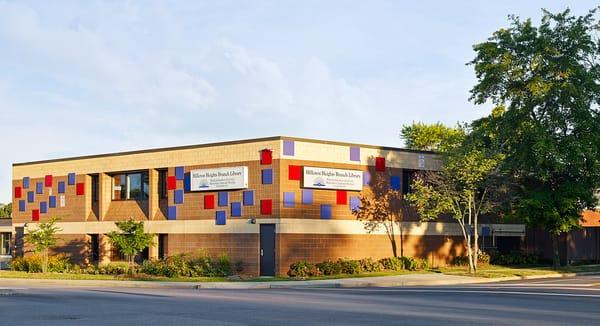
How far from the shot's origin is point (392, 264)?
41344mm

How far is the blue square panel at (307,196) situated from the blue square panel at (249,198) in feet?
8.09

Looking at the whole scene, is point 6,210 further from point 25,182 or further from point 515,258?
point 515,258

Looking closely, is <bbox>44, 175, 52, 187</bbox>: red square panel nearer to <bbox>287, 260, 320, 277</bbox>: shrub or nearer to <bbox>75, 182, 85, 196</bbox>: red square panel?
<bbox>75, 182, 85, 196</bbox>: red square panel

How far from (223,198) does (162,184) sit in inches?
224

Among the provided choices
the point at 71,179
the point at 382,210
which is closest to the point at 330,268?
the point at 382,210

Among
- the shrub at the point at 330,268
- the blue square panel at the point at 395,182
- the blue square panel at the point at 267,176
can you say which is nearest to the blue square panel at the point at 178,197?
the blue square panel at the point at 267,176

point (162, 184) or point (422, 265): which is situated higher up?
point (162, 184)

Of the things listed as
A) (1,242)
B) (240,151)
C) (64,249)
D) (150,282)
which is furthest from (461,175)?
(1,242)

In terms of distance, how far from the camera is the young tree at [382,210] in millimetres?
41844

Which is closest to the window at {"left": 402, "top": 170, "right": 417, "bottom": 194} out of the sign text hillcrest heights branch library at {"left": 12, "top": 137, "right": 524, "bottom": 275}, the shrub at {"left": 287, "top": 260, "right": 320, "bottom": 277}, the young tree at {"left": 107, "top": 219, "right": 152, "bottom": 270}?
the sign text hillcrest heights branch library at {"left": 12, "top": 137, "right": 524, "bottom": 275}

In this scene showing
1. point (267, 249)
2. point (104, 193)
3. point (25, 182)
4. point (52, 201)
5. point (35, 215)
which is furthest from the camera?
point (25, 182)

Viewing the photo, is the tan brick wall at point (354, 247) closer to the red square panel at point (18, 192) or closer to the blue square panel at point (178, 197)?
the blue square panel at point (178, 197)

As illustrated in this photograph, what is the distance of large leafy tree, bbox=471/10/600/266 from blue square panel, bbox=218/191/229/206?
14116 mm

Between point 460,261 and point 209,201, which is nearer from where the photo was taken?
point 209,201
